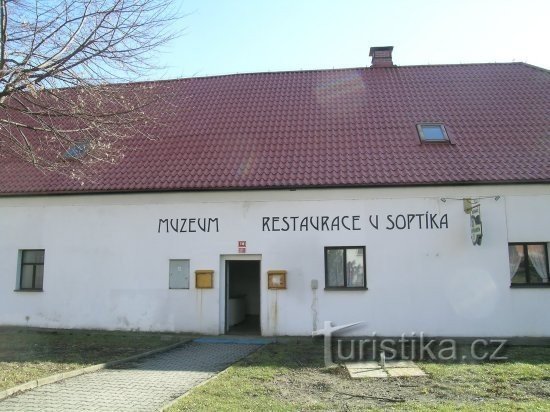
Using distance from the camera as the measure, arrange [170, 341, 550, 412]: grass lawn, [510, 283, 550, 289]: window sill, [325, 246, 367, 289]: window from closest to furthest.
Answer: [170, 341, 550, 412]: grass lawn
[510, 283, 550, 289]: window sill
[325, 246, 367, 289]: window

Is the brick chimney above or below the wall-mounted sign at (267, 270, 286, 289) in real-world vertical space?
above

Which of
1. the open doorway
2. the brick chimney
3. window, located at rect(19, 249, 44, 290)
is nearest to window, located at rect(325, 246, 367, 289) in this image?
the open doorway

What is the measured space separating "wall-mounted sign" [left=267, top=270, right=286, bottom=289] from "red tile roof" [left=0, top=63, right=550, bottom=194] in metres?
2.33

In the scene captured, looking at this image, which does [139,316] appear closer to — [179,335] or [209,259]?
[179,335]

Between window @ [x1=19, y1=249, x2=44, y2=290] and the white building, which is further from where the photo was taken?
window @ [x1=19, y1=249, x2=44, y2=290]

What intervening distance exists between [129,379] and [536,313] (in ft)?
32.6

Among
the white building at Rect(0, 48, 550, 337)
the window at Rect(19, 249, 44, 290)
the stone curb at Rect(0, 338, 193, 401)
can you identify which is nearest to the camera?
the stone curb at Rect(0, 338, 193, 401)

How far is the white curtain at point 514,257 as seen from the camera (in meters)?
12.9

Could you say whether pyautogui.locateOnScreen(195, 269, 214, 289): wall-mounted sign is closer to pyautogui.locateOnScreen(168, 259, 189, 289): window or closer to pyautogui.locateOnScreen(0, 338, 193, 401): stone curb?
pyautogui.locateOnScreen(168, 259, 189, 289): window

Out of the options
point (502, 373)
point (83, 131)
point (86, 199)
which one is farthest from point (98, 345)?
point (502, 373)

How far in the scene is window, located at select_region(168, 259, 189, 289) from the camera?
45.3 ft

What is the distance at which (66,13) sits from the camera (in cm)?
774

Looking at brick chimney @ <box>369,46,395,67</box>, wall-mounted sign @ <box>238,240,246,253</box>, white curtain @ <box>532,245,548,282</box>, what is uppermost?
brick chimney @ <box>369,46,395,67</box>

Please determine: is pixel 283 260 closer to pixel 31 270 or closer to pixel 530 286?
pixel 530 286
